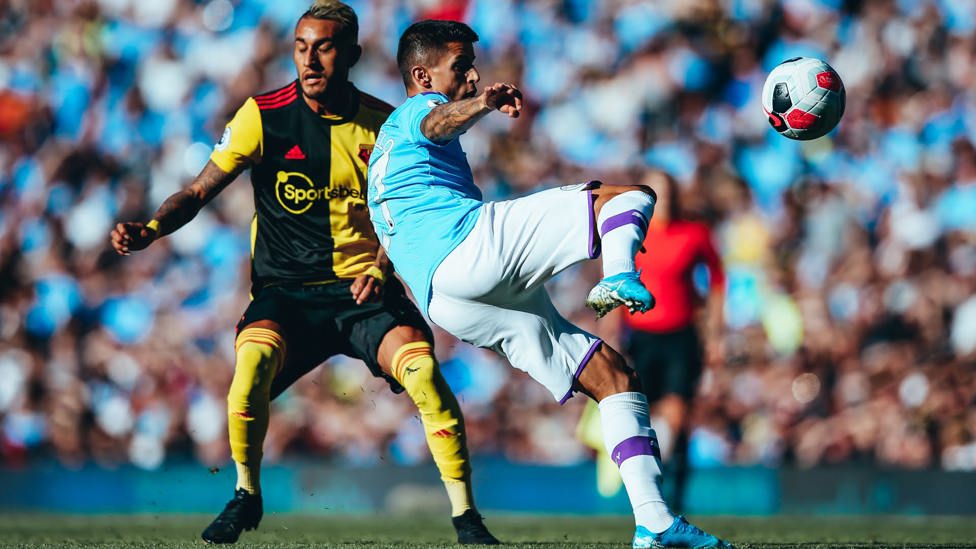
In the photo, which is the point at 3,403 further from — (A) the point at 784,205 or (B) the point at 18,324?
(A) the point at 784,205

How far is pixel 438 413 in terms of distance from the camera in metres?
6.31

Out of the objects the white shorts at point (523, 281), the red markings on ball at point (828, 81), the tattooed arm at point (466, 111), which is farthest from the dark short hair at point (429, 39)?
the red markings on ball at point (828, 81)

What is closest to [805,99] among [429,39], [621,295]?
[429,39]

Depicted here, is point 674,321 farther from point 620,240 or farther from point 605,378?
point 620,240

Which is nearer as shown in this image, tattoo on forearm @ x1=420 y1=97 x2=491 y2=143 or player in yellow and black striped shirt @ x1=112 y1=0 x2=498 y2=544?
tattoo on forearm @ x1=420 y1=97 x2=491 y2=143

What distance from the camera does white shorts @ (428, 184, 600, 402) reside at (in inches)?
201

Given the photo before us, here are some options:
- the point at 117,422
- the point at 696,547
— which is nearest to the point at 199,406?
the point at 117,422

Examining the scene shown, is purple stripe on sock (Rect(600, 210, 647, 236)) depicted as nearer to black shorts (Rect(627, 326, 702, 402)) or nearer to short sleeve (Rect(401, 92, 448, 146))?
short sleeve (Rect(401, 92, 448, 146))

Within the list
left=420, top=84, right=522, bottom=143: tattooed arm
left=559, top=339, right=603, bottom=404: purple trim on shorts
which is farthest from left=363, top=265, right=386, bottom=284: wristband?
left=559, top=339, right=603, bottom=404: purple trim on shorts

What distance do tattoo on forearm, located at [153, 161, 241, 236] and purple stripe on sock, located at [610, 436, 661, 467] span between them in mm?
2403

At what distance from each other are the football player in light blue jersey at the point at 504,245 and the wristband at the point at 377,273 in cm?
67

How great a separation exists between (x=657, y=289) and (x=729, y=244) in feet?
9.21

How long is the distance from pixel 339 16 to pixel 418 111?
1.43 metres

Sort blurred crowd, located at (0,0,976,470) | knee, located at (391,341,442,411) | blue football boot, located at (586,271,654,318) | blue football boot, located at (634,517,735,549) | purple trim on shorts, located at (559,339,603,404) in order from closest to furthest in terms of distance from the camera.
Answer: blue football boot, located at (586,271,654,318) → blue football boot, located at (634,517,735,549) → purple trim on shorts, located at (559,339,603,404) → knee, located at (391,341,442,411) → blurred crowd, located at (0,0,976,470)
